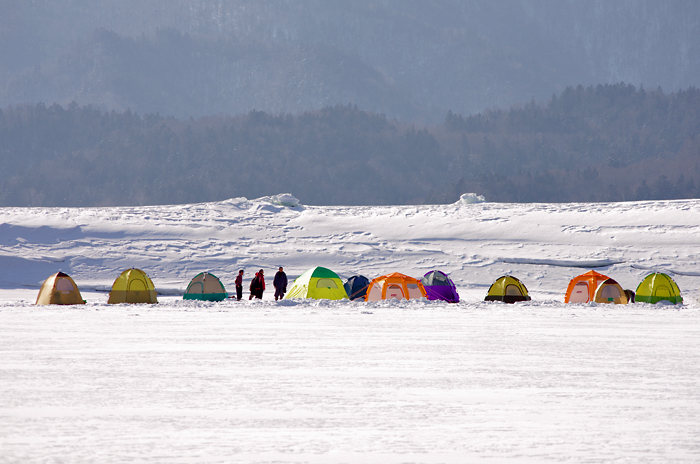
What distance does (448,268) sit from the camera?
36.0 meters

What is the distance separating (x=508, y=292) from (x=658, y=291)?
4.88 metres

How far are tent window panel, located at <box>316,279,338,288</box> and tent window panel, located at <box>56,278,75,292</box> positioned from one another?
26.0ft

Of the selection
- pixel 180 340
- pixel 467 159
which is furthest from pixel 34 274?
pixel 467 159

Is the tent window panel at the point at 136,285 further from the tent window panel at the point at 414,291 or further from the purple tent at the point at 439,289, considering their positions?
the purple tent at the point at 439,289

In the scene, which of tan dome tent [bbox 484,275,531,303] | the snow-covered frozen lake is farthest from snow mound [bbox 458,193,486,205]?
tan dome tent [bbox 484,275,531,303]

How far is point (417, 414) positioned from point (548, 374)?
3.13m

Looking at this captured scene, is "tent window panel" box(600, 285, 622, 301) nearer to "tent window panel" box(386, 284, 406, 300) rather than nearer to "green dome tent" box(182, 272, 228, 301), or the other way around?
"tent window panel" box(386, 284, 406, 300)

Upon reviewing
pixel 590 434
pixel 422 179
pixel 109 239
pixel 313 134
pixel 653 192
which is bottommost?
pixel 590 434

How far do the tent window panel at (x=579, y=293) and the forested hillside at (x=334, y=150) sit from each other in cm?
12660

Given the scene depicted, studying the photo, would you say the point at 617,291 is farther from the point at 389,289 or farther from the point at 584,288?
the point at 389,289

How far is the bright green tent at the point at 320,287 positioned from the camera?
24.1 m

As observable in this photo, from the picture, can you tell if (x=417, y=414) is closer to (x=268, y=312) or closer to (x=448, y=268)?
(x=268, y=312)

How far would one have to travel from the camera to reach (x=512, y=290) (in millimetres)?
25000

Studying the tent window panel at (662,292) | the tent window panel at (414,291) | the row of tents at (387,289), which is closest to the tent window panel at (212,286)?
the row of tents at (387,289)
